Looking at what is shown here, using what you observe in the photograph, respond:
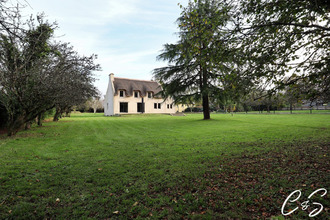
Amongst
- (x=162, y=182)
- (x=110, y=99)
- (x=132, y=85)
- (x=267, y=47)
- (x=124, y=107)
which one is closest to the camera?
(x=162, y=182)

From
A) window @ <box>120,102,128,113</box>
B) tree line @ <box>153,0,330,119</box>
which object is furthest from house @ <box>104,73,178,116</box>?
tree line @ <box>153,0,330,119</box>

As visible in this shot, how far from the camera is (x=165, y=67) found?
64.7 ft

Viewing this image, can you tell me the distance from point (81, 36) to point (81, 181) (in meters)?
9.03

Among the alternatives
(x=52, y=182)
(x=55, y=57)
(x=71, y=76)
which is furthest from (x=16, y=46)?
(x=52, y=182)

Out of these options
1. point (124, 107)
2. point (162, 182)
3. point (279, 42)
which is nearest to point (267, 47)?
point (279, 42)

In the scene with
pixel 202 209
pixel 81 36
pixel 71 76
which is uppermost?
pixel 81 36

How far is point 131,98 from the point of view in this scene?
118 ft

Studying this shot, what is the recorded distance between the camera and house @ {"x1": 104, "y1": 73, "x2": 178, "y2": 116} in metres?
34.5

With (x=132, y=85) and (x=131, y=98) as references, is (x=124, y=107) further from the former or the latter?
(x=132, y=85)

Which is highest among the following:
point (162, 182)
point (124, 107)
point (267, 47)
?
point (267, 47)

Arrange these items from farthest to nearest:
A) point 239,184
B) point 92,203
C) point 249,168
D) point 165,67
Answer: point 165,67
point 249,168
point 239,184
point 92,203

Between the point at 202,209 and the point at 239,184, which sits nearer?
the point at 202,209

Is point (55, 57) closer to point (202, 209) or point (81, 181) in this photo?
point (81, 181)

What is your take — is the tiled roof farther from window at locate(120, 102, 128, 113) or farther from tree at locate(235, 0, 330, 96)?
tree at locate(235, 0, 330, 96)
